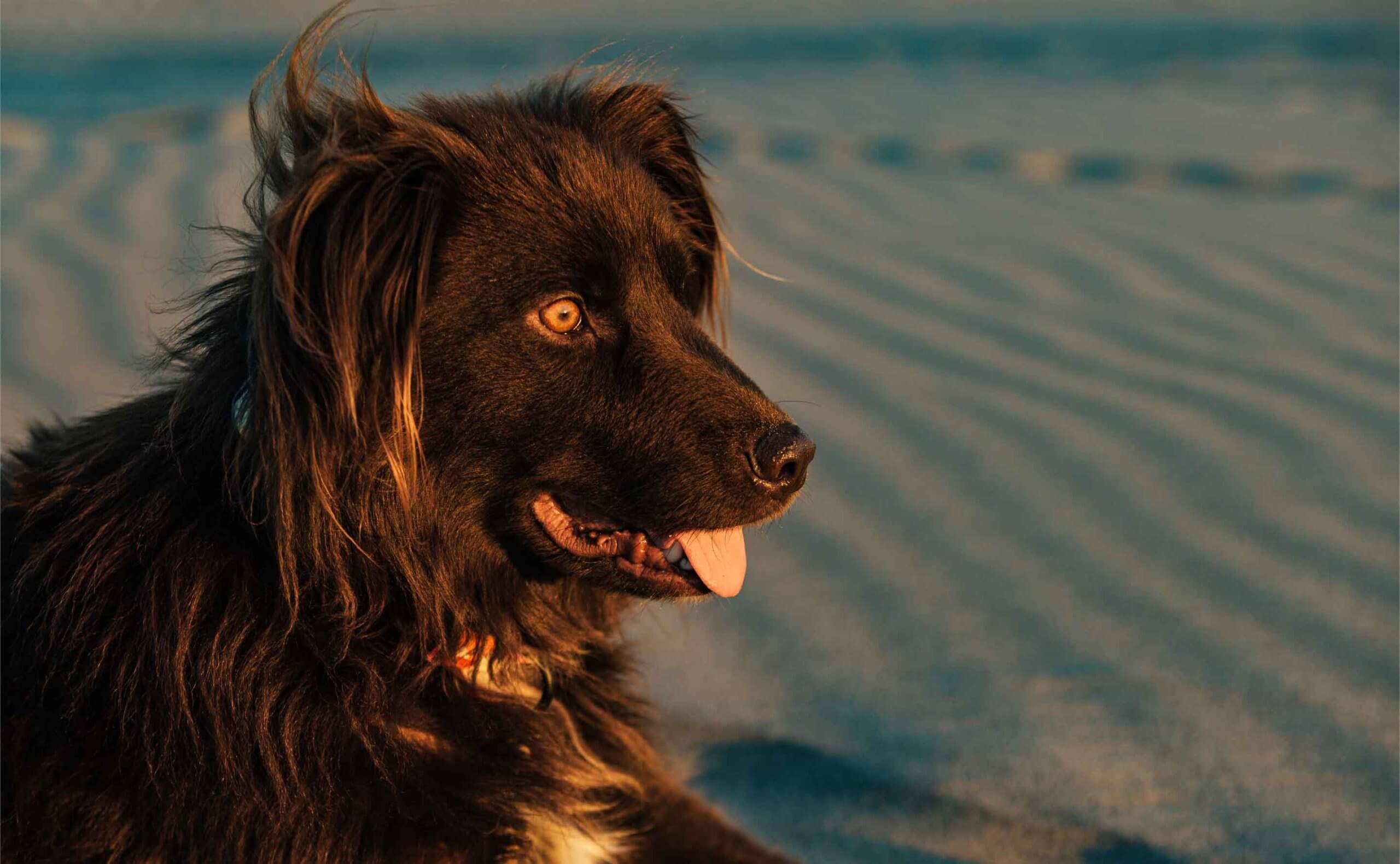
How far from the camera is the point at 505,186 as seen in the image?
8.46ft

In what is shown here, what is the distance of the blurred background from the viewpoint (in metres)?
3.31

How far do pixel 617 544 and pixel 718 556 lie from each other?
0.24m

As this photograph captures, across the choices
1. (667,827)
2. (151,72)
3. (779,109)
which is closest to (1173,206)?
(779,109)

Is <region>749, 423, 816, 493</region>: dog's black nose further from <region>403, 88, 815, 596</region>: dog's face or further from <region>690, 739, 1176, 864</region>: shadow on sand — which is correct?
<region>690, 739, 1176, 864</region>: shadow on sand

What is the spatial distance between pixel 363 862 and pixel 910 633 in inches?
82.3

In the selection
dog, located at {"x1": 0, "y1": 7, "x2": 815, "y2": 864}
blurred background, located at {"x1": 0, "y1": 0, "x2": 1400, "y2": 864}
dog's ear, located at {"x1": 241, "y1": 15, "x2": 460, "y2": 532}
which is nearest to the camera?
dog's ear, located at {"x1": 241, "y1": 15, "x2": 460, "y2": 532}

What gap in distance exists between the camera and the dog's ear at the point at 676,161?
3098 mm

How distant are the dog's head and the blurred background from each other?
88 centimetres

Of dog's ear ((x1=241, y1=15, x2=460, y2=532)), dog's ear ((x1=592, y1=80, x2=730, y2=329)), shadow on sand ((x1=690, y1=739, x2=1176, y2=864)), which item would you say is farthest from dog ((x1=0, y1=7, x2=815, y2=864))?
shadow on sand ((x1=690, y1=739, x2=1176, y2=864))

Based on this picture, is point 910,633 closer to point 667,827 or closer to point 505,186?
point 667,827

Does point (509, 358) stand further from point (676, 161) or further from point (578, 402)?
point (676, 161)

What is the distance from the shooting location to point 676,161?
3.25m

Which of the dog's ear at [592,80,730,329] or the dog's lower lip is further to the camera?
the dog's ear at [592,80,730,329]

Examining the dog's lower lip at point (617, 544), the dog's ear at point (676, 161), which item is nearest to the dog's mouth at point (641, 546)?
the dog's lower lip at point (617, 544)
